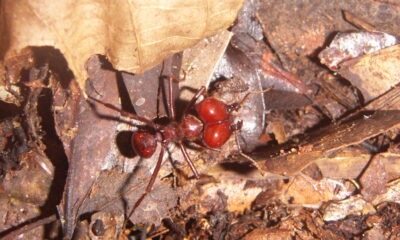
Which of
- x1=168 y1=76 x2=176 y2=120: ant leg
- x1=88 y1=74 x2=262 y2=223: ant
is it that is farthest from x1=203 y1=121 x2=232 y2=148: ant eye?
x1=168 y1=76 x2=176 y2=120: ant leg

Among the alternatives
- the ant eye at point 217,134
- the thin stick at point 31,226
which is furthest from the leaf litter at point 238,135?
the ant eye at point 217,134

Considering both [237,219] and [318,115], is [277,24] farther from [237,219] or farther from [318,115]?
[237,219]

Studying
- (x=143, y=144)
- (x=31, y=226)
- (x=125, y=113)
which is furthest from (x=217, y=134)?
(x=31, y=226)

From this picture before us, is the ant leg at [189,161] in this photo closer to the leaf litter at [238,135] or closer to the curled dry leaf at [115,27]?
the leaf litter at [238,135]

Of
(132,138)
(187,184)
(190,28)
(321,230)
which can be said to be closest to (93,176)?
(132,138)

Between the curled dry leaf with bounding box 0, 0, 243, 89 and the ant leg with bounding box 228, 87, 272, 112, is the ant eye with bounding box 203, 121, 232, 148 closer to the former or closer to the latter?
the ant leg with bounding box 228, 87, 272, 112

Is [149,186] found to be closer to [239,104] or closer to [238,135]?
[238,135]
